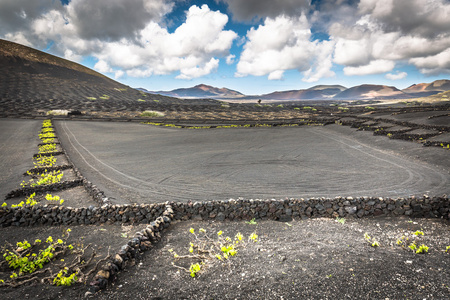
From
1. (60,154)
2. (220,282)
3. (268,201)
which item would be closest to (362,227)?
(268,201)

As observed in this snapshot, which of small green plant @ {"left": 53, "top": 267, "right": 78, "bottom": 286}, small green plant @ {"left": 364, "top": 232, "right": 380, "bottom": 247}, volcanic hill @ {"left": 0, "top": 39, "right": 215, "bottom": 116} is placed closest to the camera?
small green plant @ {"left": 53, "top": 267, "right": 78, "bottom": 286}

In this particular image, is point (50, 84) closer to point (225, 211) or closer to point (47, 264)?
point (47, 264)

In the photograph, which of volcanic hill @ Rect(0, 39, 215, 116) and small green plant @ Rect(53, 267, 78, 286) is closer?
small green plant @ Rect(53, 267, 78, 286)

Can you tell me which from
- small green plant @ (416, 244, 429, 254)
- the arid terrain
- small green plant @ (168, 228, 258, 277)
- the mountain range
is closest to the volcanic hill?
the mountain range

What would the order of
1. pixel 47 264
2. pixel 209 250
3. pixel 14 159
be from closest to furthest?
pixel 47 264 < pixel 209 250 < pixel 14 159

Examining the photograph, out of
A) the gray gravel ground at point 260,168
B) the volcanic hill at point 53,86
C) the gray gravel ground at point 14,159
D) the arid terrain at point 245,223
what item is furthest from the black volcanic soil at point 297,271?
the volcanic hill at point 53,86

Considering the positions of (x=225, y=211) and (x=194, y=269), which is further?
(x=225, y=211)

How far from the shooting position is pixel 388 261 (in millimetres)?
6352

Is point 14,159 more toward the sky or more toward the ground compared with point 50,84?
more toward the ground

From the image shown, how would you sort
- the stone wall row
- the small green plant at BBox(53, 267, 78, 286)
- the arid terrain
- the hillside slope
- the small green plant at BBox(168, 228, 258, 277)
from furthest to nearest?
the hillside slope → the stone wall row → the small green plant at BBox(168, 228, 258, 277) → the small green plant at BBox(53, 267, 78, 286) → the arid terrain

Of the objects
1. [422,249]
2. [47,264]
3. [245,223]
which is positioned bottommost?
[47,264]

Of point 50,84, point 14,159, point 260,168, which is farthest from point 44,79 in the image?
point 260,168

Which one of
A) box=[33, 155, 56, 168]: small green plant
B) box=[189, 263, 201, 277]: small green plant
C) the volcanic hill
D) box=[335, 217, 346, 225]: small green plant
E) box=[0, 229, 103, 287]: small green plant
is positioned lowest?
box=[0, 229, 103, 287]: small green plant

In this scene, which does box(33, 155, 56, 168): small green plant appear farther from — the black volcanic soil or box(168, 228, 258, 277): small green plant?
box(168, 228, 258, 277): small green plant
